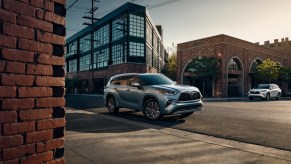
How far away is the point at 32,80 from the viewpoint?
184 centimetres

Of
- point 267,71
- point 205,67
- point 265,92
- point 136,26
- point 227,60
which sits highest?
point 136,26

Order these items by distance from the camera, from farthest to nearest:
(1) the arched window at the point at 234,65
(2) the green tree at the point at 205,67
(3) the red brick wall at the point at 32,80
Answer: (1) the arched window at the point at 234,65 → (2) the green tree at the point at 205,67 → (3) the red brick wall at the point at 32,80

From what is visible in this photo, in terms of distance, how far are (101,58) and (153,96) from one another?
124ft

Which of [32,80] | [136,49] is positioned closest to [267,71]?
[136,49]

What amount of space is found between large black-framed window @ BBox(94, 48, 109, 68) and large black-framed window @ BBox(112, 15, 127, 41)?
148 inches

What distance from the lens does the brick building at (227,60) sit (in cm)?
3167

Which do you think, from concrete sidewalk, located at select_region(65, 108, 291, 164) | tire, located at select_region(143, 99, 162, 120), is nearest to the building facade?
tire, located at select_region(143, 99, 162, 120)

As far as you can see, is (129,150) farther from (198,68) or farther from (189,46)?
(189,46)

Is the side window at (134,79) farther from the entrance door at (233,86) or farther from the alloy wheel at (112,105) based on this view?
the entrance door at (233,86)

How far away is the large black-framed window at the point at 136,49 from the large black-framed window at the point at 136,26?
143 centimetres

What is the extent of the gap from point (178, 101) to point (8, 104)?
278 inches

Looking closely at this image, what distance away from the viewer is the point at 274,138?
591 cm

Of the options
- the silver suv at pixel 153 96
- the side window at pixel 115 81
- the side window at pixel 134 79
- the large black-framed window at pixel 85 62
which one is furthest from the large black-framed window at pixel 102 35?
the side window at pixel 134 79

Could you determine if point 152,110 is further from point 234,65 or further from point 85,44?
point 85,44
